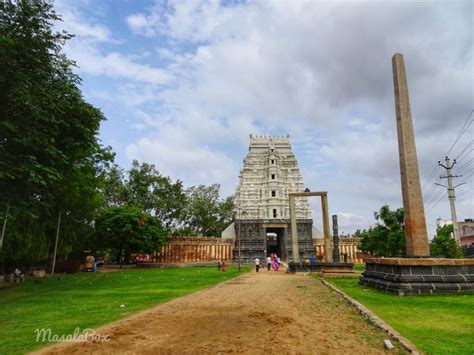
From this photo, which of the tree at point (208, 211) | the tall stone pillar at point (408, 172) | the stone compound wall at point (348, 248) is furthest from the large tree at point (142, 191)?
the tall stone pillar at point (408, 172)

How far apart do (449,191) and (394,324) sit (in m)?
23.9

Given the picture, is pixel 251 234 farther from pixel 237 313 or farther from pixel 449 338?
pixel 449 338

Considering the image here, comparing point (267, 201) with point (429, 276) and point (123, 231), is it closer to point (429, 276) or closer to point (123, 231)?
point (123, 231)

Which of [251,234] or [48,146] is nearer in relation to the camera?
[48,146]

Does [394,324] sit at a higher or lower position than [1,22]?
lower

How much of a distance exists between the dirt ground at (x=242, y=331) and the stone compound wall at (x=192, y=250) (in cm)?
3151

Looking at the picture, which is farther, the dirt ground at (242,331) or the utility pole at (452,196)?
the utility pole at (452,196)

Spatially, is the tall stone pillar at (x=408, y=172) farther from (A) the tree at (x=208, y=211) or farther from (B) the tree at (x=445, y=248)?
(A) the tree at (x=208, y=211)

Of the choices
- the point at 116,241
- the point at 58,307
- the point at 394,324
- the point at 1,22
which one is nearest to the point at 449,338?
the point at 394,324

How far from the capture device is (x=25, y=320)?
7.96 metres

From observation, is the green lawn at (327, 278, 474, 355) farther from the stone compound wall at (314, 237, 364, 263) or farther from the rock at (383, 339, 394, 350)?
the stone compound wall at (314, 237, 364, 263)

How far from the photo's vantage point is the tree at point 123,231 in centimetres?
3181

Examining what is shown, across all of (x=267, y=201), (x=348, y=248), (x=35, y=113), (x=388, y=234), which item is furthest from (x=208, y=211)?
(x=35, y=113)

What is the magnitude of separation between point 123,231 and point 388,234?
900 inches
